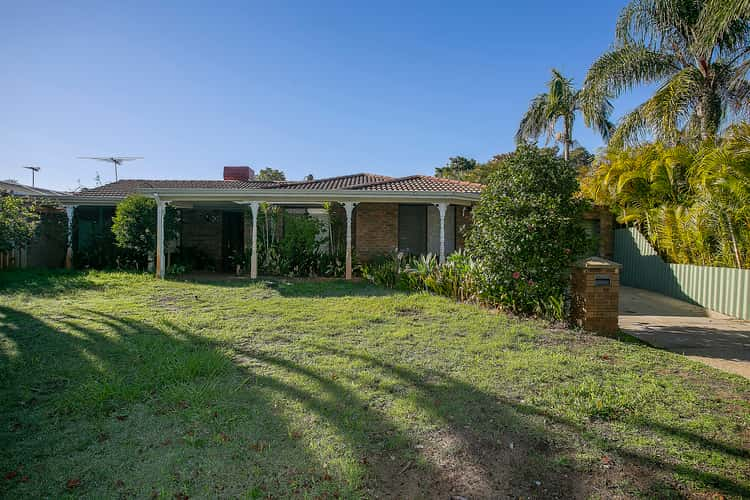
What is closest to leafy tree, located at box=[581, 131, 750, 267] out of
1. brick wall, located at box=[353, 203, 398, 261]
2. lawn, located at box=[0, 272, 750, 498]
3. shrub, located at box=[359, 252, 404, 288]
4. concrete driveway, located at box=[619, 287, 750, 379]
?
concrete driveway, located at box=[619, 287, 750, 379]

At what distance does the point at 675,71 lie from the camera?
12125mm

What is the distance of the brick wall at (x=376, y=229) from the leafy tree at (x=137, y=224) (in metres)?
6.20

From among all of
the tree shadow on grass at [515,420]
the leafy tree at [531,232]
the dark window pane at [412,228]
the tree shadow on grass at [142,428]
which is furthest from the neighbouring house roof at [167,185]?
the tree shadow on grass at [515,420]

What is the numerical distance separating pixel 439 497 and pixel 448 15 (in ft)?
36.1

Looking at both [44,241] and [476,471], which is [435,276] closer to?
[476,471]

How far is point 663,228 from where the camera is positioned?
1154 cm

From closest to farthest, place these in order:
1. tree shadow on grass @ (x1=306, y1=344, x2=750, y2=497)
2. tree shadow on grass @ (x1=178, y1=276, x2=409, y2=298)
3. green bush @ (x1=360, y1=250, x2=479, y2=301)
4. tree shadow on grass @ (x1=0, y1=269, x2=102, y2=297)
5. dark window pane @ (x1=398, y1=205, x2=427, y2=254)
→ tree shadow on grass @ (x1=306, y1=344, x2=750, y2=497), green bush @ (x1=360, y1=250, x2=479, y2=301), tree shadow on grass @ (x1=178, y1=276, x2=409, y2=298), tree shadow on grass @ (x1=0, y1=269, x2=102, y2=297), dark window pane @ (x1=398, y1=205, x2=427, y2=254)

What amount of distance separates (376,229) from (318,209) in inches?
91.7

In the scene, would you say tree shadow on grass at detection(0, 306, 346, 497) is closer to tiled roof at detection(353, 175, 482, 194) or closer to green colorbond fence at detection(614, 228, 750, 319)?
tiled roof at detection(353, 175, 482, 194)

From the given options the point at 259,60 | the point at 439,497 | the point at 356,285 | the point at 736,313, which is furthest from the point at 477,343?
the point at 259,60

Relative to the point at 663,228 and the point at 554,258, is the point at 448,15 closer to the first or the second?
the point at 554,258

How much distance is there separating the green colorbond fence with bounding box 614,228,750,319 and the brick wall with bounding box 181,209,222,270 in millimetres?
14478

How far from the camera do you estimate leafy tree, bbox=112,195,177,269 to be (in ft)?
41.7

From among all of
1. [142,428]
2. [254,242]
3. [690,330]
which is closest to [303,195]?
[254,242]
